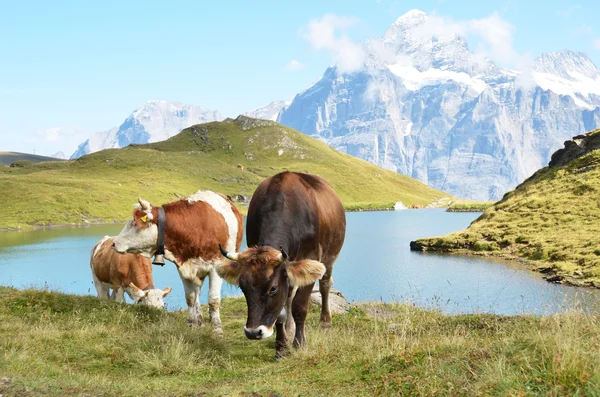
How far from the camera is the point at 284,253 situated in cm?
834

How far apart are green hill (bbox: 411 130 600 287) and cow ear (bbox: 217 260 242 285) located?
3252 centimetres

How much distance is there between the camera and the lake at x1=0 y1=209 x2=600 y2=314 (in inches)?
1170

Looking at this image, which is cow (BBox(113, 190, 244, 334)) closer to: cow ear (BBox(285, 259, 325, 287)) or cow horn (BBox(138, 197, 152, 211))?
cow horn (BBox(138, 197, 152, 211))

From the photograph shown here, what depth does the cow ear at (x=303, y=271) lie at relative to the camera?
344 inches

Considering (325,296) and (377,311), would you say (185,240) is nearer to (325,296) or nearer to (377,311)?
(325,296)

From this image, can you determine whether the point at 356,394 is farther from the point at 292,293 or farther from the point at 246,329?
the point at 292,293

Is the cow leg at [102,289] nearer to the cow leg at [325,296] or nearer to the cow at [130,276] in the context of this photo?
the cow at [130,276]

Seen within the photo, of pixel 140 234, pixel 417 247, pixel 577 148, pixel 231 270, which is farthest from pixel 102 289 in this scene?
pixel 577 148

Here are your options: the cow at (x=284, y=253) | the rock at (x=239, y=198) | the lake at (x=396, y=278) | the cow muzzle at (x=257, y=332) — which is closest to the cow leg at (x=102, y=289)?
the lake at (x=396, y=278)

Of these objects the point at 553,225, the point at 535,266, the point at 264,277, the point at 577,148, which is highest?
the point at 577,148

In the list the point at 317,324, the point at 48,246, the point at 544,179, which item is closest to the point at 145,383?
the point at 317,324

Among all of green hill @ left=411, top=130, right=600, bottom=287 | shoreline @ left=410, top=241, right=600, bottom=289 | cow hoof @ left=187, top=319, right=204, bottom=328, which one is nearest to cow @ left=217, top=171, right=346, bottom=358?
cow hoof @ left=187, top=319, right=204, bottom=328

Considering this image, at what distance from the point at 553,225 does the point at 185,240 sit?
4896cm

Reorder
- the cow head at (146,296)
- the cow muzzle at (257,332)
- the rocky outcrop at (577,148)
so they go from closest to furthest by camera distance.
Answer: the cow muzzle at (257,332), the cow head at (146,296), the rocky outcrop at (577,148)
